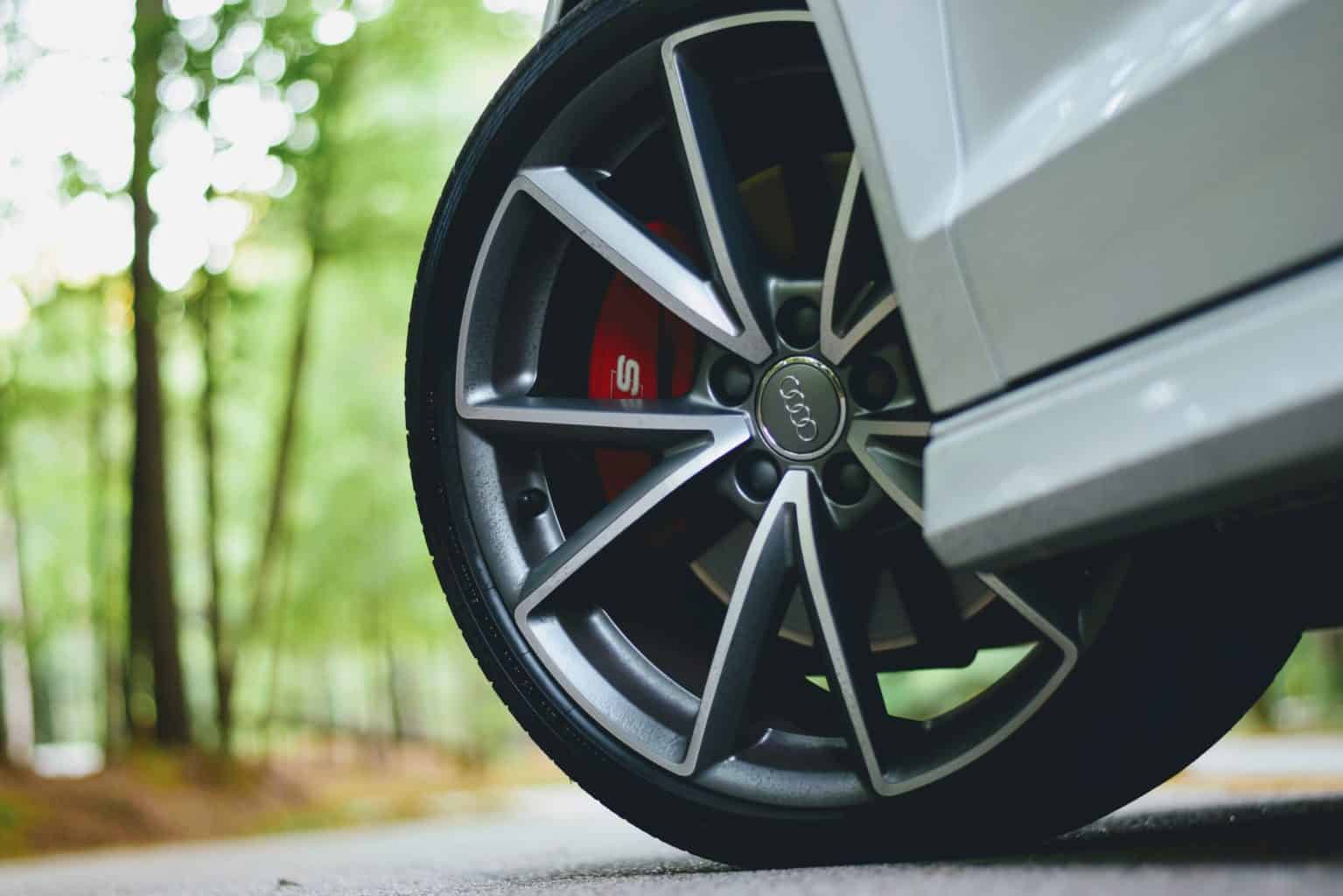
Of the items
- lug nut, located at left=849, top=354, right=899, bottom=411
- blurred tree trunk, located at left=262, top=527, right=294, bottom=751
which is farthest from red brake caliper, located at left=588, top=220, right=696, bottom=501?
blurred tree trunk, located at left=262, top=527, right=294, bottom=751

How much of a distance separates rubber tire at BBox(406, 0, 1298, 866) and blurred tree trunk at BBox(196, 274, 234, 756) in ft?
38.3

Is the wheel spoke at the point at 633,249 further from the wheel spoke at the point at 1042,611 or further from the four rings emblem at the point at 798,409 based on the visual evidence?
the wheel spoke at the point at 1042,611

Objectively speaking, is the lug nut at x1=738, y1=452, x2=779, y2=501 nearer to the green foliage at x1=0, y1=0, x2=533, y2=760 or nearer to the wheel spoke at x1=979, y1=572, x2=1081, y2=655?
the wheel spoke at x1=979, y1=572, x2=1081, y2=655

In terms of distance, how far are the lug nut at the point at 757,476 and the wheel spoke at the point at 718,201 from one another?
0.15m

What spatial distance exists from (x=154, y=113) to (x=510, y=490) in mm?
8753

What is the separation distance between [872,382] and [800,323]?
0.14 m

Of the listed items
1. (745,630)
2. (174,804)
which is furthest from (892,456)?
(174,804)

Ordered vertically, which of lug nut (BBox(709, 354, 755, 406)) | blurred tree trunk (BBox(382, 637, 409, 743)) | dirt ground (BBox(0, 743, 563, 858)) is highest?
lug nut (BBox(709, 354, 755, 406))

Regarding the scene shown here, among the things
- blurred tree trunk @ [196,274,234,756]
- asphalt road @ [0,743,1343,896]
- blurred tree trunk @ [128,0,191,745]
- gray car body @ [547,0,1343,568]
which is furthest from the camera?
blurred tree trunk @ [196,274,234,756]

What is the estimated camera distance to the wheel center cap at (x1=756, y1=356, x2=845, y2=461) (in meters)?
2.06

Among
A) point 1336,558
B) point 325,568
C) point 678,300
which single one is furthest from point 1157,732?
point 325,568

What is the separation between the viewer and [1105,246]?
5.06ft

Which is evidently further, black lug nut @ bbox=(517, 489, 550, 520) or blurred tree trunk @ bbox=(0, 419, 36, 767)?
blurred tree trunk @ bbox=(0, 419, 36, 767)

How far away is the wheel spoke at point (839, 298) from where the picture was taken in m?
2.01
